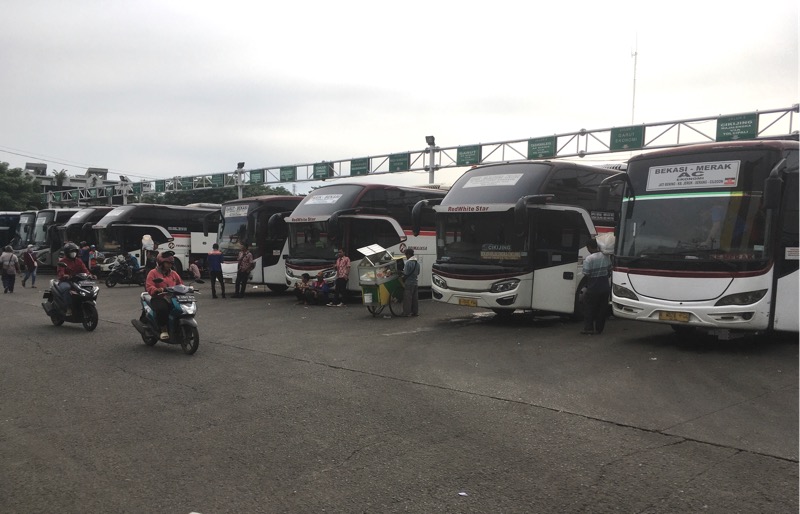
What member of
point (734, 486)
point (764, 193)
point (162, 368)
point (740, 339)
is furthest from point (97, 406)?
point (740, 339)

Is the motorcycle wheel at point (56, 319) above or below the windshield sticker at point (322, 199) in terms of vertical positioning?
below

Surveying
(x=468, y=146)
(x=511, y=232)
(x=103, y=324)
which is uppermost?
(x=468, y=146)

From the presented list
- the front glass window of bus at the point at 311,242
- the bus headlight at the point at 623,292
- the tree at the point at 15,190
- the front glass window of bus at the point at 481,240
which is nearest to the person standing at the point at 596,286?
the bus headlight at the point at 623,292

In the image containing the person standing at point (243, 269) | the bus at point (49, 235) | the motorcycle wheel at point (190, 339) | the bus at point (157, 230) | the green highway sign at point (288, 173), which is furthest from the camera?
the green highway sign at point (288, 173)

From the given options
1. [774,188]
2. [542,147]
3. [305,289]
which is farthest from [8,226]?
[774,188]

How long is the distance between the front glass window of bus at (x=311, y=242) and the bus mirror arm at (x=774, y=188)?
11.1m

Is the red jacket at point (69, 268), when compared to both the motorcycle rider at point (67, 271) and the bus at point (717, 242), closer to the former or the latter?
the motorcycle rider at point (67, 271)

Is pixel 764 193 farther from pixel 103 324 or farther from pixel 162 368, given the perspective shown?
pixel 103 324

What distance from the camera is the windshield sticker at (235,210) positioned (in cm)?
2191

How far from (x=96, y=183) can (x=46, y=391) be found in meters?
60.6

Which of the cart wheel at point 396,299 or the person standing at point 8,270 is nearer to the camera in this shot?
the cart wheel at point 396,299

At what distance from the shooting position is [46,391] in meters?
7.57

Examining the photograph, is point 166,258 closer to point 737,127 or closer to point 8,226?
point 737,127

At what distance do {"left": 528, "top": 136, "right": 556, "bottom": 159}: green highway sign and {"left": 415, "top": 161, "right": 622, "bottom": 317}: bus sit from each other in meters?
16.3
